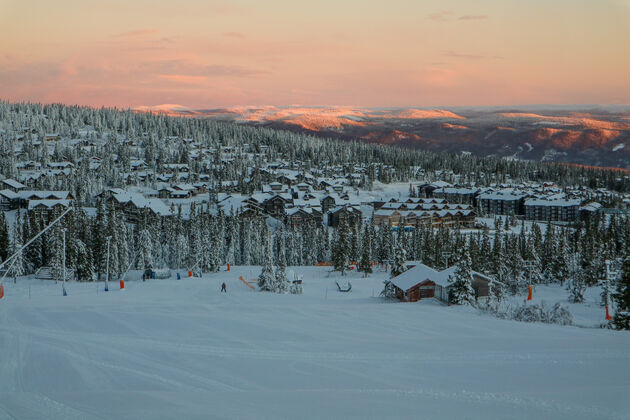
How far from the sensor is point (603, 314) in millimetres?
34812

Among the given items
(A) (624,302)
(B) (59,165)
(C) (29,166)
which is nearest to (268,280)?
(A) (624,302)

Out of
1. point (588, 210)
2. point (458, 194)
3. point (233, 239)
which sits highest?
point (458, 194)

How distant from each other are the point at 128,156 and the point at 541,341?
141726mm

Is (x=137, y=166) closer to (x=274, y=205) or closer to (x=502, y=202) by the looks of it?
(x=274, y=205)

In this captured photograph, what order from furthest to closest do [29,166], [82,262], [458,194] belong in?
[458,194], [29,166], [82,262]

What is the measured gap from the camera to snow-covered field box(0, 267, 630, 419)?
14562 millimetres

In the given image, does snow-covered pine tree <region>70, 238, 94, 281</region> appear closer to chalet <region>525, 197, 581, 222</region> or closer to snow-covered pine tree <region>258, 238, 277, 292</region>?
snow-covered pine tree <region>258, 238, 277, 292</region>

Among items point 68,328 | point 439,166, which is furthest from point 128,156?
point 68,328

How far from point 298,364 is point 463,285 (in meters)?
18.4

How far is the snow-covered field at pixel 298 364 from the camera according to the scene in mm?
14562

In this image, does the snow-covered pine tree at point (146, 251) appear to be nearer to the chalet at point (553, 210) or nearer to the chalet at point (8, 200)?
the chalet at point (8, 200)

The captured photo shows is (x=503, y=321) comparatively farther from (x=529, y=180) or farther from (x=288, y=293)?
(x=529, y=180)

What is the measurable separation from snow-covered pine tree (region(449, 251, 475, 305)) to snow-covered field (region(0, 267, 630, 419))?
2.95 metres

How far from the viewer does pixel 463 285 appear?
34219mm
